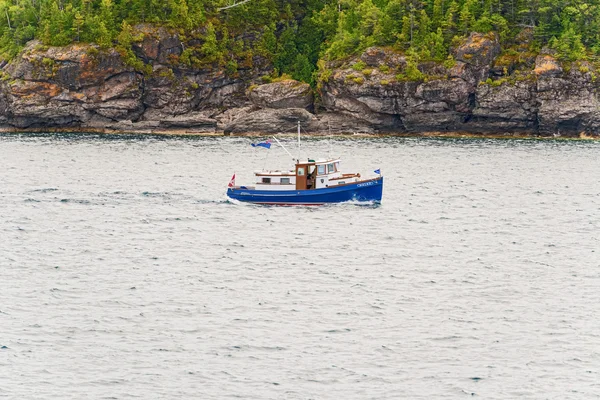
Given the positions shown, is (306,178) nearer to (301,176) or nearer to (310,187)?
(301,176)

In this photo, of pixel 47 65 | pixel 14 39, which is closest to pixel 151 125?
pixel 47 65

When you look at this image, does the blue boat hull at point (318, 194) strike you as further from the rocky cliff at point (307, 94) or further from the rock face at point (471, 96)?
the rock face at point (471, 96)

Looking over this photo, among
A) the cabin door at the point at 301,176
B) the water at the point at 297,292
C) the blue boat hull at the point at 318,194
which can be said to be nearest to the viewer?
the water at the point at 297,292

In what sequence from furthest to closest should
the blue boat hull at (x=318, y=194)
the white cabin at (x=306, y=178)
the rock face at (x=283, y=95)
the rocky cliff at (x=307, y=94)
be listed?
the rock face at (x=283, y=95) → the rocky cliff at (x=307, y=94) → the white cabin at (x=306, y=178) → the blue boat hull at (x=318, y=194)

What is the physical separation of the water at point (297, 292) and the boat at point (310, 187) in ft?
4.32

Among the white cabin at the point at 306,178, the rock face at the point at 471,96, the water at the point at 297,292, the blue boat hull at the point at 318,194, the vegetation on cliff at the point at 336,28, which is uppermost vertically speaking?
the vegetation on cliff at the point at 336,28

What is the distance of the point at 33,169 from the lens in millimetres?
119688

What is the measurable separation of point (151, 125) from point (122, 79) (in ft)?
33.4

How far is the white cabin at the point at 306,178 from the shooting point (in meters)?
93.2

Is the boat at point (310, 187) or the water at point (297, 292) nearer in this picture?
the water at point (297, 292)

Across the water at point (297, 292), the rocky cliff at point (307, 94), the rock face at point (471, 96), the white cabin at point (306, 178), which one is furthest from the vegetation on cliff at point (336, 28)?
the white cabin at point (306, 178)

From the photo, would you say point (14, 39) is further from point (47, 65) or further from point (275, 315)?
point (275, 315)

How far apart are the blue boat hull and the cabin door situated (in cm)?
87

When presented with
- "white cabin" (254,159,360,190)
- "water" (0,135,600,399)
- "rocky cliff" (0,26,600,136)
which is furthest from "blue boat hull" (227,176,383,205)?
"rocky cliff" (0,26,600,136)
